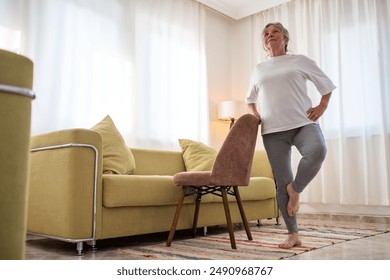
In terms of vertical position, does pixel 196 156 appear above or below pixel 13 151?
above

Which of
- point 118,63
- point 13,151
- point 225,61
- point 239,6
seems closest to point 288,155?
point 13,151

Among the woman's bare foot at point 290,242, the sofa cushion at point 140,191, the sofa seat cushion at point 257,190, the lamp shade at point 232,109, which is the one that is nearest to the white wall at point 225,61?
the lamp shade at point 232,109

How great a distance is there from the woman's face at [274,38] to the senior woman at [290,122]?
0.02 m

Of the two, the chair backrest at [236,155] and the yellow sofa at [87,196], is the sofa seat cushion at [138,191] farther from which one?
the chair backrest at [236,155]

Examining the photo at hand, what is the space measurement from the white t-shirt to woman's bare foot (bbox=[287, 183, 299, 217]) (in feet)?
1.13

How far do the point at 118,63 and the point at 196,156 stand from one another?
1.25 m

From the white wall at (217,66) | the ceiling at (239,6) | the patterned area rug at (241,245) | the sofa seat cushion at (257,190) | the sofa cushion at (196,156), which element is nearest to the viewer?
the patterned area rug at (241,245)

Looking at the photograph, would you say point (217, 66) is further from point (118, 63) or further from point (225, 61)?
point (118, 63)

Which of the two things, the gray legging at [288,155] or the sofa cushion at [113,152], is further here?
the sofa cushion at [113,152]

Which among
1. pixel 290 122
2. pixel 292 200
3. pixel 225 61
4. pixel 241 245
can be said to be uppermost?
pixel 225 61

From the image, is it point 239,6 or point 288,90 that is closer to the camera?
point 288,90

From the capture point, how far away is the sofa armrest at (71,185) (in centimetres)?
205

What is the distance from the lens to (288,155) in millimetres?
2160

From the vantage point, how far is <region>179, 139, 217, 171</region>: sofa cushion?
3336 mm
